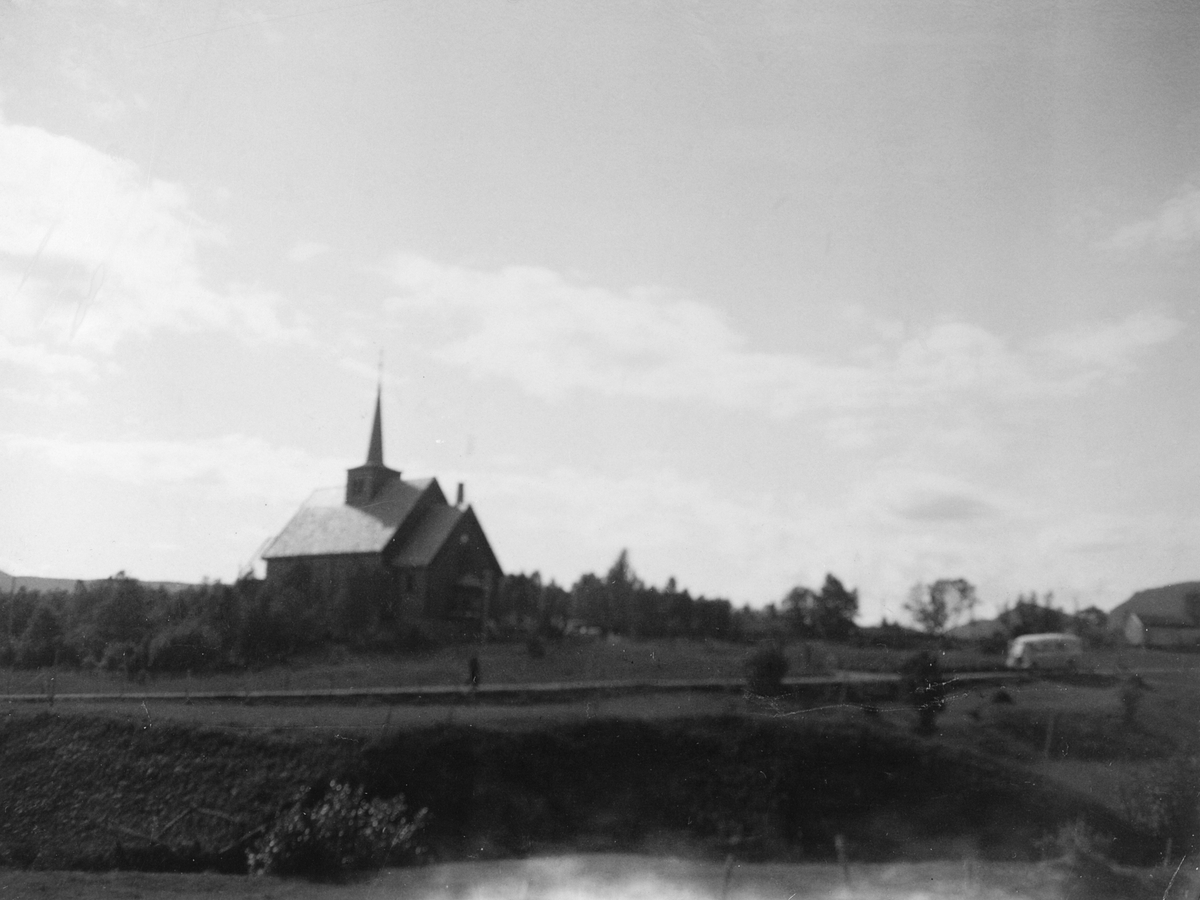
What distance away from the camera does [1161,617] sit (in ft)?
82.7

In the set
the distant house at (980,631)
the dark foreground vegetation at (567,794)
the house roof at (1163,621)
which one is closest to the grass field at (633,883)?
the dark foreground vegetation at (567,794)

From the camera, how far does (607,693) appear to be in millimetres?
24969

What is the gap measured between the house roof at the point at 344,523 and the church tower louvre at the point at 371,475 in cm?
34

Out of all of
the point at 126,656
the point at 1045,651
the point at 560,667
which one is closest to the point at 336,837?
the point at 560,667

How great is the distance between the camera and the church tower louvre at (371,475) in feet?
156

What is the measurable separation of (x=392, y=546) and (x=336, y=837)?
89.0ft

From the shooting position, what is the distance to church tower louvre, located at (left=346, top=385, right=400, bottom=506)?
47656 millimetres

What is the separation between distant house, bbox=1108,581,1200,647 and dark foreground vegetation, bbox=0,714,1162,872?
6.71m

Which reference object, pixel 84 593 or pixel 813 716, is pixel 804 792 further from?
pixel 84 593

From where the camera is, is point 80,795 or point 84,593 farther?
point 84,593

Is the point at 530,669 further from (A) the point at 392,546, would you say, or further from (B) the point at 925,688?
(A) the point at 392,546

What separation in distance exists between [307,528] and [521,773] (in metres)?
29.1

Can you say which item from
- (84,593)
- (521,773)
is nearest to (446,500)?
(84,593)

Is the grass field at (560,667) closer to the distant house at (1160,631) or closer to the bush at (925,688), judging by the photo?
the distant house at (1160,631)
